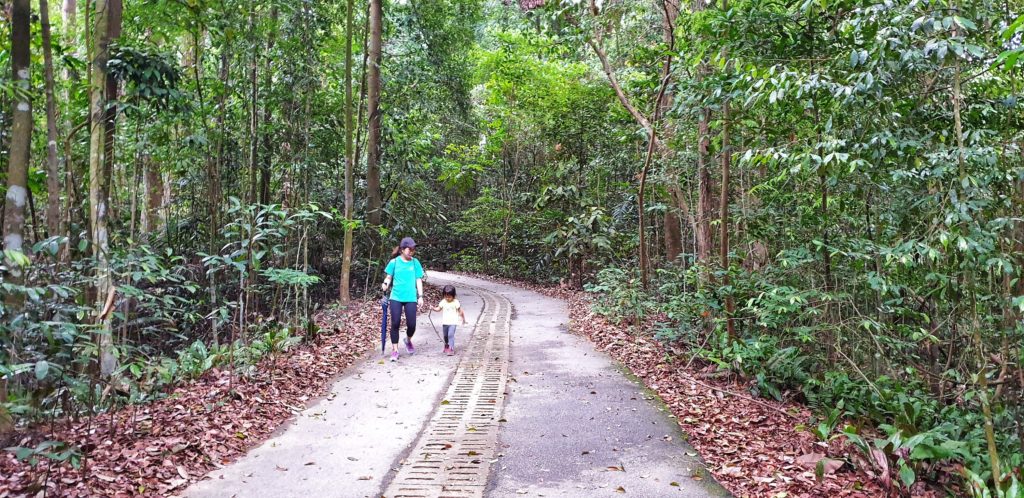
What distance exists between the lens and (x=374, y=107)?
14.2 metres

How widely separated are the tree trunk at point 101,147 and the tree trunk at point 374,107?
7.79m

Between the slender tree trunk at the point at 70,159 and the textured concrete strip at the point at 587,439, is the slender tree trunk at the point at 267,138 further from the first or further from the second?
the textured concrete strip at the point at 587,439

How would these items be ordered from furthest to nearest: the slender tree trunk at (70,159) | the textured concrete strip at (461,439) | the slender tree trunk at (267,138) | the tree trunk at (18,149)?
the slender tree trunk at (267,138)
the slender tree trunk at (70,159)
the tree trunk at (18,149)
the textured concrete strip at (461,439)

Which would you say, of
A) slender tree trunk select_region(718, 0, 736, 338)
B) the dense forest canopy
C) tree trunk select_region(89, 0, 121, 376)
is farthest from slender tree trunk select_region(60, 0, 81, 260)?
slender tree trunk select_region(718, 0, 736, 338)

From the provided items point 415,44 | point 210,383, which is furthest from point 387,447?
point 415,44

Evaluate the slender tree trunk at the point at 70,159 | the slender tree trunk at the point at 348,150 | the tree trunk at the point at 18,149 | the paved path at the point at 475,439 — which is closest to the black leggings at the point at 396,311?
the paved path at the point at 475,439

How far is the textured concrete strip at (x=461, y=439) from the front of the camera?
430 centimetres

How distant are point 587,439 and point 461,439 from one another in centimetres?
114

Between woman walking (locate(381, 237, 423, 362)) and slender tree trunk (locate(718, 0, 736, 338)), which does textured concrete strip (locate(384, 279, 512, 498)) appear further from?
slender tree trunk (locate(718, 0, 736, 338))

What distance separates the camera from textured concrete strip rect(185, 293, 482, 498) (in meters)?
4.30

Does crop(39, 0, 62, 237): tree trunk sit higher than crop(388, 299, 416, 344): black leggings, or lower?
higher

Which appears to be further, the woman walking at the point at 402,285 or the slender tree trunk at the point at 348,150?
the slender tree trunk at the point at 348,150

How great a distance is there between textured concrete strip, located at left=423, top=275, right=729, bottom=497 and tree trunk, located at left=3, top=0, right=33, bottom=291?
13.7 feet

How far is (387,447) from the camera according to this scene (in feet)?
17.0
